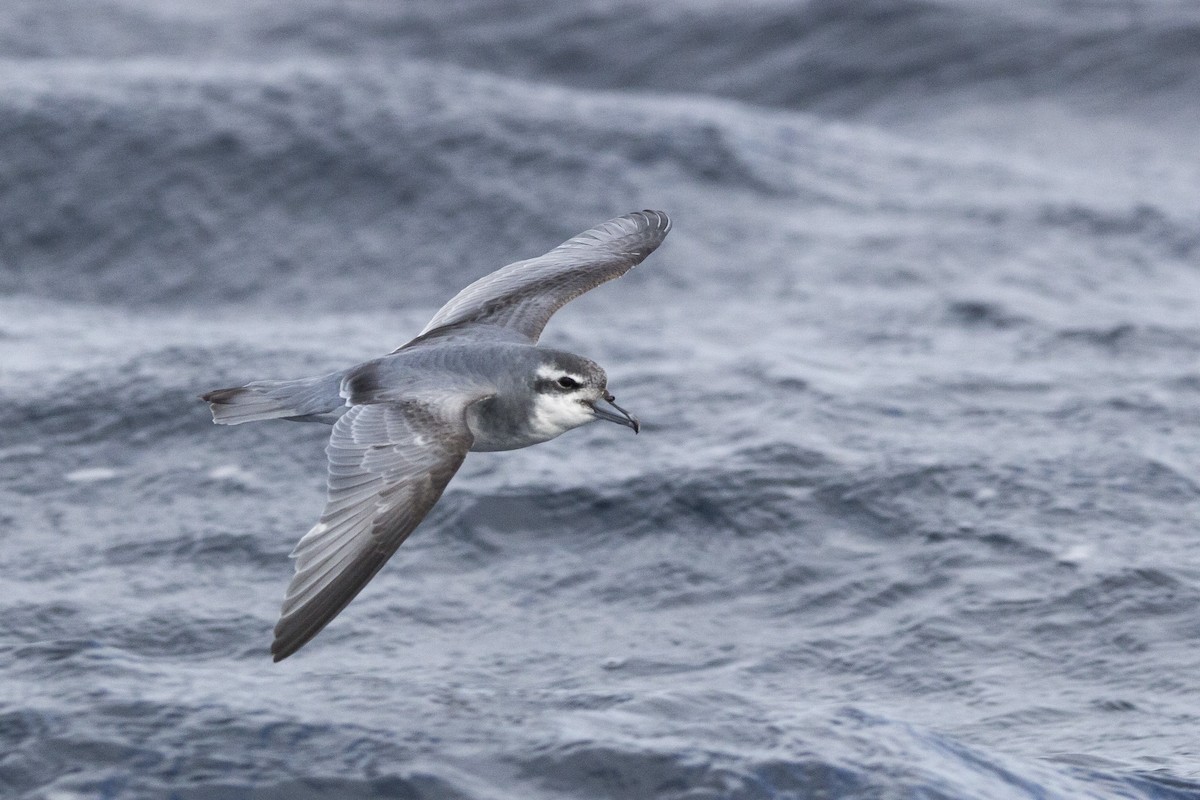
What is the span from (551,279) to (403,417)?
2.29 metres

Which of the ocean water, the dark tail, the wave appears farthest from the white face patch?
the wave

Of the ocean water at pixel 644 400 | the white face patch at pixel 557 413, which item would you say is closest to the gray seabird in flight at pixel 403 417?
the white face patch at pixel 557 413

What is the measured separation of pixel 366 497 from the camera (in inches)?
273

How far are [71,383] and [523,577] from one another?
13.2 feet

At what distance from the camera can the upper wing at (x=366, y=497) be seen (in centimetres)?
636

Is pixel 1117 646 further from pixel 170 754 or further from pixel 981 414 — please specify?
pixel 170 754

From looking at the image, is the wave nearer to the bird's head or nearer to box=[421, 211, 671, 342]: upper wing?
box=[421, 211, 671, 342]: upper wing

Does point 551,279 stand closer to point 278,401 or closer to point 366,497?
point 278,401

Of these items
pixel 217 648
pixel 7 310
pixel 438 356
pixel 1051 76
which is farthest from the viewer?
pixel 1051 76

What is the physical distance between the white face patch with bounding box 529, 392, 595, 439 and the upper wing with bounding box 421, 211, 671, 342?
1.16m

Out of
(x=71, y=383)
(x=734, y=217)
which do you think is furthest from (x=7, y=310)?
(x=734, y=217)

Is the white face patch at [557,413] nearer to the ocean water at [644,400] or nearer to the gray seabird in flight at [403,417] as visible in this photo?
the gray seabird in flight at [403,417]

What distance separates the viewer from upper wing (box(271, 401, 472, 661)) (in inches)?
250

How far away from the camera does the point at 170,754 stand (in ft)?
23.8
